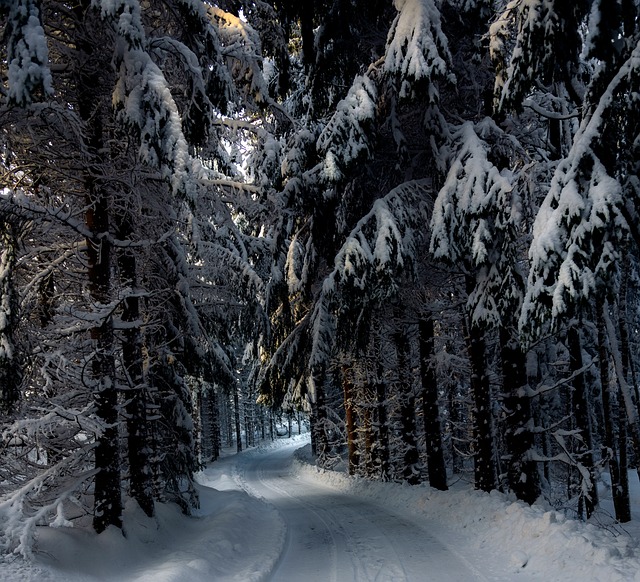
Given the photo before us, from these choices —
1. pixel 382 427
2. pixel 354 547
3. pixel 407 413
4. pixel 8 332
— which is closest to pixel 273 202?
pixel 8 332

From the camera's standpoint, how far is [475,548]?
8188 mm

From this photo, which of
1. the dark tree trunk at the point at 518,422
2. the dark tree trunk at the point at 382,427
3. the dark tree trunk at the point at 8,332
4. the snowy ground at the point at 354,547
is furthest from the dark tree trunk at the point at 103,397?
the dark tree trunk at the point at 382,427

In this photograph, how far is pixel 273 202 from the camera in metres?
11.3

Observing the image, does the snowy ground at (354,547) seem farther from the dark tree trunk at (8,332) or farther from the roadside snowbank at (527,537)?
the dark tree trunk at (8,332)

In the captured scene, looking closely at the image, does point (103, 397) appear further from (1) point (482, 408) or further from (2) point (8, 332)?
(1) point (482, 408)

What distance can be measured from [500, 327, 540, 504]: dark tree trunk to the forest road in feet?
6.64

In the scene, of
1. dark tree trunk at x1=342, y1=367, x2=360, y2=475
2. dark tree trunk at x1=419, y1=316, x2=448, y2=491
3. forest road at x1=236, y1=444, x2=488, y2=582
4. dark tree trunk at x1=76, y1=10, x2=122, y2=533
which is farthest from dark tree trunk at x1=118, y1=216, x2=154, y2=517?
dark tree trunk at x1=342, y1=367, x2=360, y2=475

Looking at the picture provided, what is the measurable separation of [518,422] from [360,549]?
13.0ft

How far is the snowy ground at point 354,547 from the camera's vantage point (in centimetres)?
621

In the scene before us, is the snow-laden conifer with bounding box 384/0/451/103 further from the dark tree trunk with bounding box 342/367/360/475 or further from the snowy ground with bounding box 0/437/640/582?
the dark tree trunk with bounding box 342/367/360/475

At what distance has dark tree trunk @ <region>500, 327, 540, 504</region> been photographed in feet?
31.9

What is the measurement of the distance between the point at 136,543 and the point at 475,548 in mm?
5421

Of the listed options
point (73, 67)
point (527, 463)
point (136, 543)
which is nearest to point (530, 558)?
point (527, 463)

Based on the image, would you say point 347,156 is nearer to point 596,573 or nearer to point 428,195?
point 428,195
